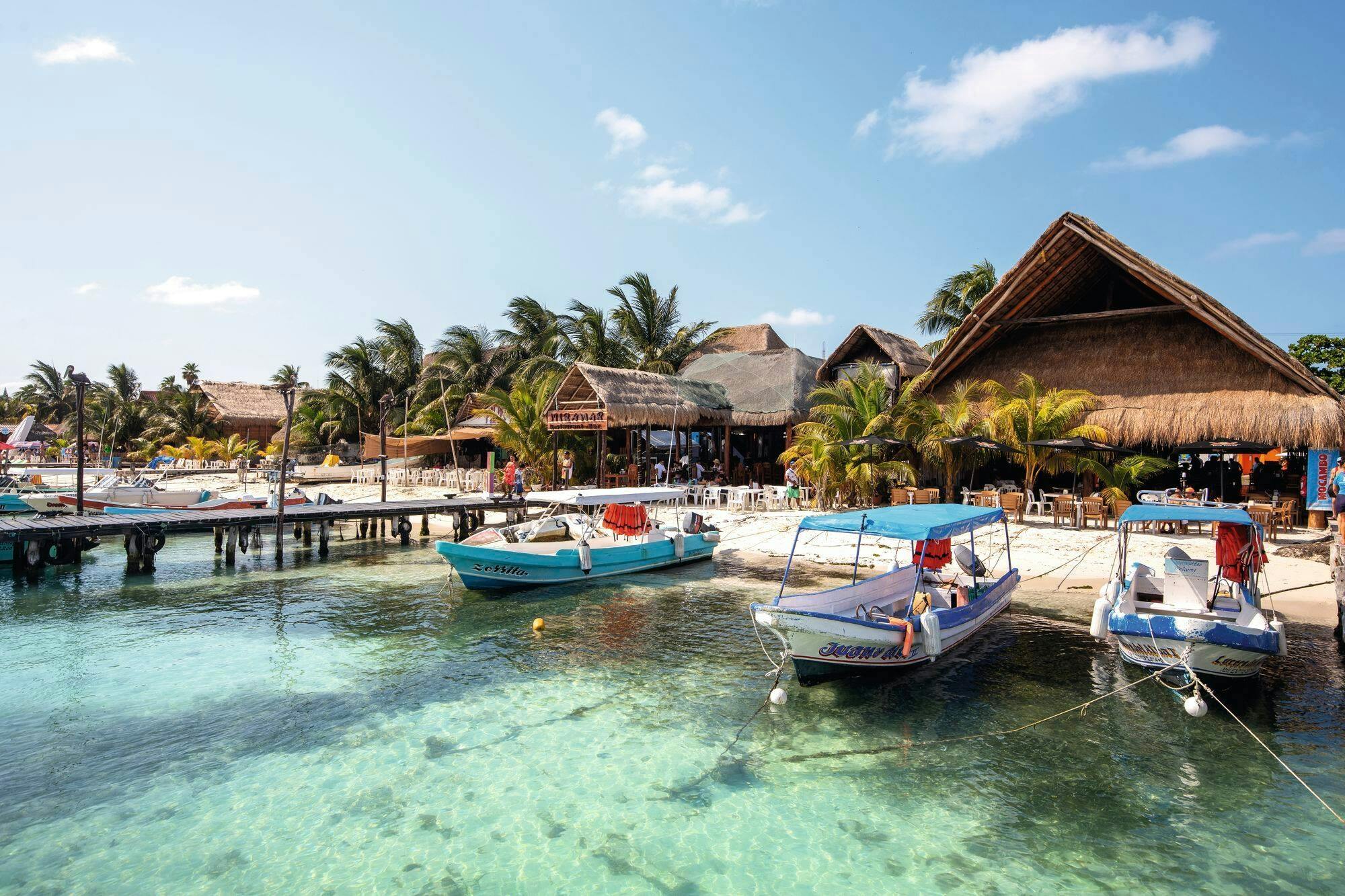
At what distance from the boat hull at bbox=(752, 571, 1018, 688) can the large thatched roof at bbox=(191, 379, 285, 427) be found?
142 feet

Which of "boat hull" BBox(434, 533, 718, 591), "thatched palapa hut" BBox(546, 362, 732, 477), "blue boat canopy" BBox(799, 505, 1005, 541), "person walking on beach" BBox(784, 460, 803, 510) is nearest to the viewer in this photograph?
"blue boat canopy" BBox(799, 505, 1005, 541)

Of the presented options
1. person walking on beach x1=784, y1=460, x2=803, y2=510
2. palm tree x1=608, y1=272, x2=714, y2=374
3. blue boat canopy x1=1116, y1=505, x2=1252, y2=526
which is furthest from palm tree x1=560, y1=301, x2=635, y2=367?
blue boat canopy x1=1116, y1=505, x2=1252, y2=526

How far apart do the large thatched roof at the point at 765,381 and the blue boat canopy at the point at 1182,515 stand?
16.3 meters

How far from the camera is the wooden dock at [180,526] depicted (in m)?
16.8

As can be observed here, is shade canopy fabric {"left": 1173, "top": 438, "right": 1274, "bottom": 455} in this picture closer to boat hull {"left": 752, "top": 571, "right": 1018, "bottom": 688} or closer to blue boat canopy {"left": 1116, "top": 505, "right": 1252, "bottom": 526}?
blue boat canopy {"left": 1116, "top": 505, "right": 1252, "bottom": 526}

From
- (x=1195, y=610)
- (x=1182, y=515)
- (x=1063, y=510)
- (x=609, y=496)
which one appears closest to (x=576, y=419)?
(x=609, y=496)

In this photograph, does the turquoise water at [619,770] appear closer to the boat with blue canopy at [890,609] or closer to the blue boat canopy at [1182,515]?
the boat with blue canopy at [890,609]

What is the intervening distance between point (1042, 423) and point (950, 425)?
232cm

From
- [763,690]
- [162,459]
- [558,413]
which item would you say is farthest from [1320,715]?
[162,459]

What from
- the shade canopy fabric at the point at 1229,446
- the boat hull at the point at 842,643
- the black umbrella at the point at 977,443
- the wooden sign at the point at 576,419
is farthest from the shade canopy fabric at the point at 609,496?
the shade canopy fabric at the point at 1229,446

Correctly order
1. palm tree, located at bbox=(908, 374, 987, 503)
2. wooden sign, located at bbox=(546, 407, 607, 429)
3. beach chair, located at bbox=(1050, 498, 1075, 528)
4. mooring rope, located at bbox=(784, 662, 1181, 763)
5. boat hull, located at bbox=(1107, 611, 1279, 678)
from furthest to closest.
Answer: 1. wooden sign, located at bbox=(546, 407, 607, 429)
2. palm tree, located at bbox=(908, 374, 987, 503)
3. beach chair, located at bbox=(1050, 498, 1075, 528)
4. boat hull, located at bbox=(1107, 611, 1279, 678)
5. mooring rope, located at bbox=(784, 662, 1181, 763)

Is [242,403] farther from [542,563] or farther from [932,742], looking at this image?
[932,742]

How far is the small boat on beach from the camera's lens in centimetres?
1470

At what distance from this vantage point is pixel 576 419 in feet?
81.9
